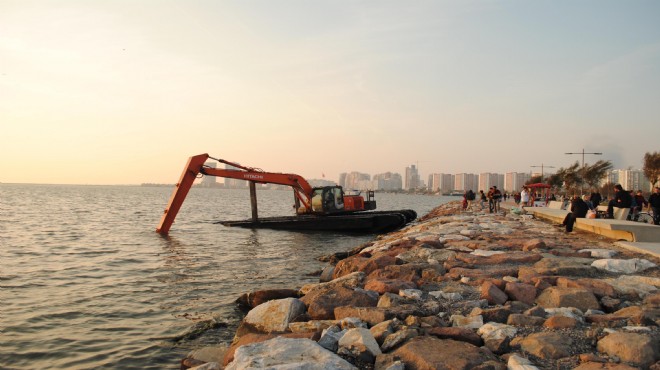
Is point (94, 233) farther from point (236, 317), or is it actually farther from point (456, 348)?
point (456, 348)

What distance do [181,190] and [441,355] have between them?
63.0 ft

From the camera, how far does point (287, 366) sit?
135 inches

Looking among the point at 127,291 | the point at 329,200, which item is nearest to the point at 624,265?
the point at 127,291

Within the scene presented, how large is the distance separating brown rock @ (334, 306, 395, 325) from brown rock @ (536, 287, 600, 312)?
189 centimetres

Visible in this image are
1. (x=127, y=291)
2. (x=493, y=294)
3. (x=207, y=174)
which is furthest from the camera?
(x=207, y=174)

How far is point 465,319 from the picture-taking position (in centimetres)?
478

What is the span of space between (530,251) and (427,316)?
16.3 feet

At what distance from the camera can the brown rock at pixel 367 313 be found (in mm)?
4879

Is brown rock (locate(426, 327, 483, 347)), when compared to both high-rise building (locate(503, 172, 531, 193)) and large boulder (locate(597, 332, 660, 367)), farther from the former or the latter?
high-rise building (locate(503, 172, 531, 193))

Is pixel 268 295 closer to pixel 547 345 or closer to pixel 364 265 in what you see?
pixel 364 265

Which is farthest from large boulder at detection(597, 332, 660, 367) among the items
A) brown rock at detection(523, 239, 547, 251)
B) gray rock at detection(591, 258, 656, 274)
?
brown rock at detection(523, 239, 547, 251)

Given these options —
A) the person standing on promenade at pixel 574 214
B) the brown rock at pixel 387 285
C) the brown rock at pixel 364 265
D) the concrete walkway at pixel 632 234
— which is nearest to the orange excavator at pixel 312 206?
the person standing on promenade at pixel 574 214

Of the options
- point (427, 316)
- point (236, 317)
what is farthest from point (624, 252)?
point (236, 317)

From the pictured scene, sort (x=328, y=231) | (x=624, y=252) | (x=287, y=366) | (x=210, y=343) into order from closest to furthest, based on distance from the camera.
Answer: (x=287, y=366) → (x=210, y=343) → (x=624, y=252) → (x=328, y=231)
